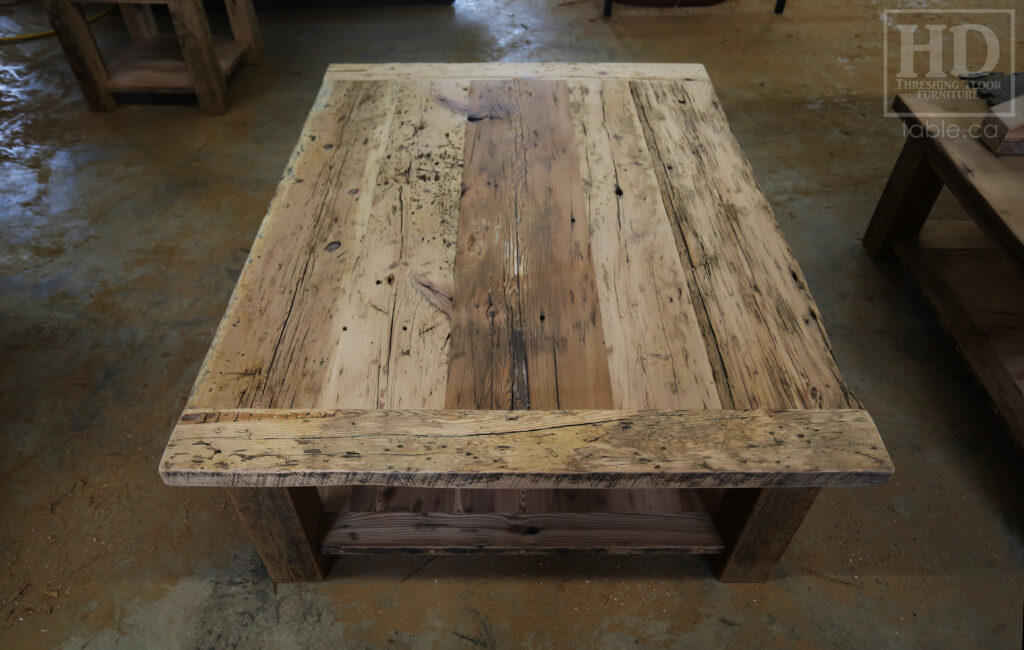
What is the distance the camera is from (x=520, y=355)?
44.2 inches

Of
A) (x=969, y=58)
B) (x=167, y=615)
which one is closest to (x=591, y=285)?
(x=167, y=615)

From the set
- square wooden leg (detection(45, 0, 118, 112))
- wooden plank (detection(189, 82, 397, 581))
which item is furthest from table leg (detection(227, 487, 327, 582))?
square wooden leg (detection(45, 0, 118, 112))

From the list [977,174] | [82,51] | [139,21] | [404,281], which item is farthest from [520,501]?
[139,21]

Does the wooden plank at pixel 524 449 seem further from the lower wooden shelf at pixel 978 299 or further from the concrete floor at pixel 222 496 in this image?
the lower wooden shelf at pixel 978 299

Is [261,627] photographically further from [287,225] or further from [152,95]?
[152,95]

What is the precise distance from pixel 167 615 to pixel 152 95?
2.30 m

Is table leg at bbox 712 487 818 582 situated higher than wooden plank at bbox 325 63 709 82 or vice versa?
wooden plank at bbox 325 63 709 82

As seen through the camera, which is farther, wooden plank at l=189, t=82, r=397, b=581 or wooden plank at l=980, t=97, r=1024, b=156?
wooden plank at l=980, t=97, r=1024, b=156

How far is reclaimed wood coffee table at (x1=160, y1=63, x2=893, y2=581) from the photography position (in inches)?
38.8

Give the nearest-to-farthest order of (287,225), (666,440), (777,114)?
1. (666,440)
2. (287,225)
3. (777,114)

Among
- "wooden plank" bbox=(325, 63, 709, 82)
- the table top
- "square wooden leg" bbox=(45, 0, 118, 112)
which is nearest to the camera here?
the table top

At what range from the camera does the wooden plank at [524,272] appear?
1.08 metres

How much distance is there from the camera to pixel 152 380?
5.78 feet

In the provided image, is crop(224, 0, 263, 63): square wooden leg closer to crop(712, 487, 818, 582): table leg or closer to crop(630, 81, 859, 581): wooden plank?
crop(630, 81, 859, 581): wooden plank
